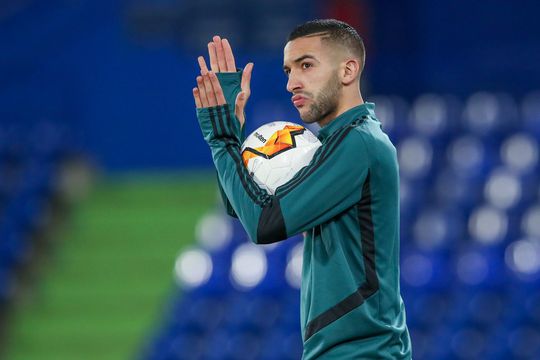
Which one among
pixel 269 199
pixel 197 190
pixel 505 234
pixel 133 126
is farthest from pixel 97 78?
pixel 269 199

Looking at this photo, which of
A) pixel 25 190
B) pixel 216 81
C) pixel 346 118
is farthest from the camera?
pixel 25 190

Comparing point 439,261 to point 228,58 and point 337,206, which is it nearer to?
point 228,58

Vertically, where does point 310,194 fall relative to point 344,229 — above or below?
above

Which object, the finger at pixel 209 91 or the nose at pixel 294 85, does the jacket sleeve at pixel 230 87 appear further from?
the nose at pixel 294 85

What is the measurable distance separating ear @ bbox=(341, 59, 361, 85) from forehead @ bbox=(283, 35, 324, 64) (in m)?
0.07

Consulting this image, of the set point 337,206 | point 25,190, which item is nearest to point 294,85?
point 337,206

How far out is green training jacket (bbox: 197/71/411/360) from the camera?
122 inches

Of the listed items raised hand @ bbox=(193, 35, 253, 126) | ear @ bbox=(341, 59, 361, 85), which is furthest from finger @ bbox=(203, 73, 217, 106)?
ear @ bbox=(341, 59, 361, 85)

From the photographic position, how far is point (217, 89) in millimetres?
3330

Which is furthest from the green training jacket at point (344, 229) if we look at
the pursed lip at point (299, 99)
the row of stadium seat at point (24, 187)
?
the row of stadium seat at point (24, 187)

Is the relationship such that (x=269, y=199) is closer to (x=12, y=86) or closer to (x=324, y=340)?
(x=324, y=340)

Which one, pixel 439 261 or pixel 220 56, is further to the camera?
pixel 439 261

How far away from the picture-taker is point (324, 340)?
3.15 meters

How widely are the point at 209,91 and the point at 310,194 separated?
1.46 feet
